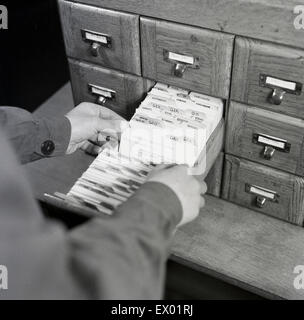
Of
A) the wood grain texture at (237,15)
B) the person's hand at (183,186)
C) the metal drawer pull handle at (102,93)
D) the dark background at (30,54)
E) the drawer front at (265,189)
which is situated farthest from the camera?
the dark background at (30,54)

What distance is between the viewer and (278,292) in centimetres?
95

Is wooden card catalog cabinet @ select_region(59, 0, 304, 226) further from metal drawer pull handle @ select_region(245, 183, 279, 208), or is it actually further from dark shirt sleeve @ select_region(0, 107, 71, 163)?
dark shirt sleeve @ select_region(0, 107, 71, 163)

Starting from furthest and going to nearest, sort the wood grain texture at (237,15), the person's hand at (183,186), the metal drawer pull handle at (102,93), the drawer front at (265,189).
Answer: the metal drawer pull handle at (102,93) < the drawer front at (265,189) < the wood grain texture at (237,15) < the person's hand at (183,186)

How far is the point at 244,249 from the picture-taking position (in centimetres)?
103

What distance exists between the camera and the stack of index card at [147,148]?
2.80 ft

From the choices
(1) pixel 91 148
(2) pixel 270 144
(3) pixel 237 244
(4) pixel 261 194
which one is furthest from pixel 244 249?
(1) pixel 91 148

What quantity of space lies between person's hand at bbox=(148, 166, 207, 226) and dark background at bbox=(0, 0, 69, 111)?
0.86 metres

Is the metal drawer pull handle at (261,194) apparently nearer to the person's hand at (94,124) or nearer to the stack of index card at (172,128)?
the stack of index card at (172,128)

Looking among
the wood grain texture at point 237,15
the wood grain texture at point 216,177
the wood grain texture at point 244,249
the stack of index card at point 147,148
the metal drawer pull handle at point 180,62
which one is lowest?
the wood grain texture at point 244,249

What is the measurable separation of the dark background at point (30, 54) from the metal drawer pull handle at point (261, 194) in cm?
83

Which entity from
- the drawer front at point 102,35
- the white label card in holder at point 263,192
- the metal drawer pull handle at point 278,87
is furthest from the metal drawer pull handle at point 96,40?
the white label card in holder at point 263,192

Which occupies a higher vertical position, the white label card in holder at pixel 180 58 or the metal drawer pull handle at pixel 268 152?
the white label card in holder at pixel 180 58
